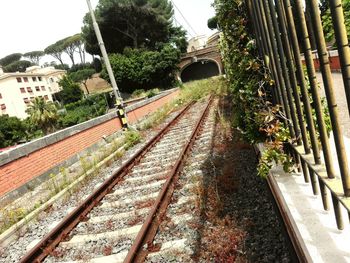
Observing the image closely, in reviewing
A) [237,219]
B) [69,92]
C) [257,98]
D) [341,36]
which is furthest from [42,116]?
[341,36]

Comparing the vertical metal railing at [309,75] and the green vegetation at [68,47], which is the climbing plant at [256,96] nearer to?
the vertical metal railing at [309,75]

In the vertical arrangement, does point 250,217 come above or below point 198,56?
below

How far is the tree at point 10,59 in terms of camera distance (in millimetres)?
107312

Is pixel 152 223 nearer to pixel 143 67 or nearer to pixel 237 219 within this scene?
pixel 237 219

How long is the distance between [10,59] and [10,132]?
84663mm

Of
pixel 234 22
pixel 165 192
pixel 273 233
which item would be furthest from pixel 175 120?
pixel 273 233

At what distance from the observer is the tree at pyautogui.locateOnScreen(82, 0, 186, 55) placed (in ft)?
152

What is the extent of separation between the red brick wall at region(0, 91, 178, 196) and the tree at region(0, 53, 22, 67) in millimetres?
108485

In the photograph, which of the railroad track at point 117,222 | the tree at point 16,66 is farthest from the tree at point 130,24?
the tree at point 16,66

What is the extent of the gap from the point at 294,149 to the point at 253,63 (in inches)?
48.5

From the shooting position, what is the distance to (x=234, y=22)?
15.6ft

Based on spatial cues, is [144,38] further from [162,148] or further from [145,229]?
[145,229]

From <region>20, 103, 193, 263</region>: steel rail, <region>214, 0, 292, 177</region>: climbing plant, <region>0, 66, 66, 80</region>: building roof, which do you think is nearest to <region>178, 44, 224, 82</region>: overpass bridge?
<region>0, 66, 66, 80</region>: building roof

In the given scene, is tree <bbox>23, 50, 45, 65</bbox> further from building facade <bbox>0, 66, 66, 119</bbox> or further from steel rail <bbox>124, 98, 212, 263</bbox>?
steel rail <bbox>124, 98, 212, 263</bbox>
